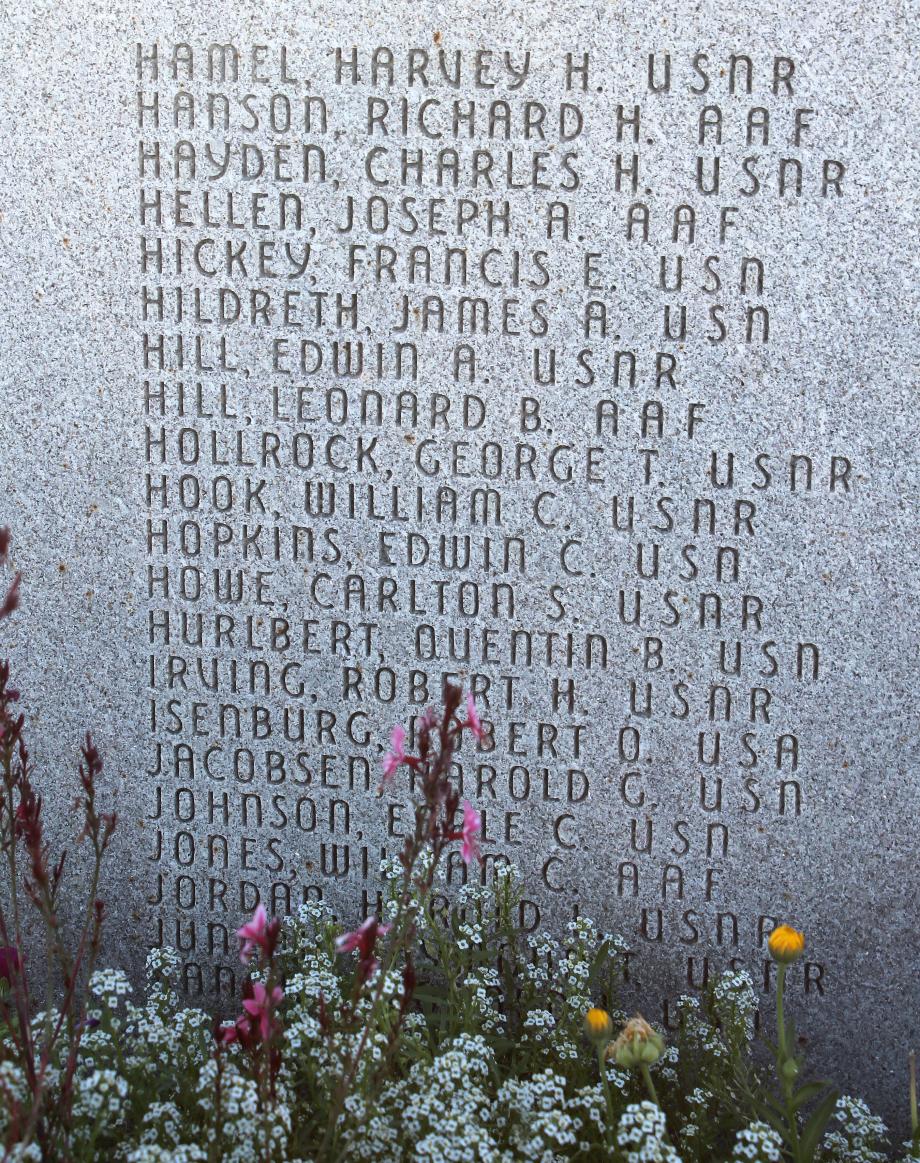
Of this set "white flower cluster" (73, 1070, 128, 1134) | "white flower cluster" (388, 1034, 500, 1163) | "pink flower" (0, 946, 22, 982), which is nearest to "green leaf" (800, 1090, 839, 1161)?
"white flower cluster" (388, 1034, 500, 1163)

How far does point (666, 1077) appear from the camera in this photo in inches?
133

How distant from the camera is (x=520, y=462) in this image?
3.50 metres

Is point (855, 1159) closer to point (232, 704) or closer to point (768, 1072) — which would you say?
point (768, 1072)

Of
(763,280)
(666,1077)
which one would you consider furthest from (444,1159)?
(763,280)

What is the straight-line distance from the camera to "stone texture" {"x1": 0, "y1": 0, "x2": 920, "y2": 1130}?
10.9 feet

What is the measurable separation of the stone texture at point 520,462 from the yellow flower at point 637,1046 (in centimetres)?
98

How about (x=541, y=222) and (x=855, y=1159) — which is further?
(x=541, y=222)

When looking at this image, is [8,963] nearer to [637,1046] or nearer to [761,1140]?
[637,1046]

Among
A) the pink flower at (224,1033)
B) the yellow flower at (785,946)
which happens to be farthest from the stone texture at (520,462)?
the pink flower at (224,1033)

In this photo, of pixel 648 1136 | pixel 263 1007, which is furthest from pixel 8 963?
pixel 648 1136

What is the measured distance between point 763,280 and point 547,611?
100cm

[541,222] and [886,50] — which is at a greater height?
[886,50]

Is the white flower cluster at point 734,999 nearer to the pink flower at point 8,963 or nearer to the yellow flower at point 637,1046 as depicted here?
the yellow flower at point 637,1046

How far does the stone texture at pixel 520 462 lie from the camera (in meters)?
3.33
